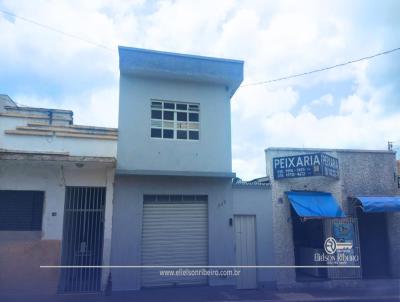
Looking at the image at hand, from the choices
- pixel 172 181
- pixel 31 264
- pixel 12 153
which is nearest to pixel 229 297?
pixel 172 181

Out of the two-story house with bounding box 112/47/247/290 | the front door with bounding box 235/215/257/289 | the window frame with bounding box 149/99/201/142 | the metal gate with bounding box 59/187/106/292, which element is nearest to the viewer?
the metal gate with bounding box 59/187/106/292

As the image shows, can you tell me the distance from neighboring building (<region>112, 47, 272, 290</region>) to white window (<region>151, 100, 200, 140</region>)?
0.03m

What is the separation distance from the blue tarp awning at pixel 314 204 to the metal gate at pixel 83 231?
6.53 metres

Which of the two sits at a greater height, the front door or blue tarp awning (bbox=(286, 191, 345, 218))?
blue tarp awning (bbox=(286, 191, 345, 218))

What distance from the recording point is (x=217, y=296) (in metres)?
10.1

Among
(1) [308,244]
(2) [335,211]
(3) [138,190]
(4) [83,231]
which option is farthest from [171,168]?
(1) [308,244]

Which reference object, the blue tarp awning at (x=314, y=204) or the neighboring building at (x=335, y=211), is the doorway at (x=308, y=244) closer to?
the neighboring building at (x=335, y=211)

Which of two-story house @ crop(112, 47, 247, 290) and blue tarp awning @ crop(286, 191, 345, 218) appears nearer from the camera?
two-story house @ crop(112, 47, 247, 290)

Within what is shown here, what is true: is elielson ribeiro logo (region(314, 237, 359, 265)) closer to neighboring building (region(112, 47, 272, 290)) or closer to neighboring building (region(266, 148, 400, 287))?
neighboring building (region(266, 148, 400, 287))

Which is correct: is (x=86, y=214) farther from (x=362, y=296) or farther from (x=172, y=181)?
(x=362, y=296)

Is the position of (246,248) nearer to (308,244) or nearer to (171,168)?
(308,244)

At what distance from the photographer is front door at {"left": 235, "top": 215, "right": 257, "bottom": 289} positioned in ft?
37.0

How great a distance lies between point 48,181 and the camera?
10.4m

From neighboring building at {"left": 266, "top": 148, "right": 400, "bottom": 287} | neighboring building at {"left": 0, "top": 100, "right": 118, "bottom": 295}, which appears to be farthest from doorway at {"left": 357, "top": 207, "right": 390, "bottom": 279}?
neighboring building at {"left": 0, "top": 100, "right": 118, "bottom": 295}
